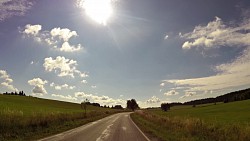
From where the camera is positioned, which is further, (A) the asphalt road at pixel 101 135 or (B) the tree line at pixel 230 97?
(B) the tree line at pixel 230 97

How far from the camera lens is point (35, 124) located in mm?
26328

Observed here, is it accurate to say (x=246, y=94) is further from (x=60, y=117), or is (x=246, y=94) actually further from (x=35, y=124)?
(x=35, y=124)

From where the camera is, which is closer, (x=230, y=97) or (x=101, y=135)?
(x=101, y=135)

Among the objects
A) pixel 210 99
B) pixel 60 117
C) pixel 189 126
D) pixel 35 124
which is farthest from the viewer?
pixel 210 99

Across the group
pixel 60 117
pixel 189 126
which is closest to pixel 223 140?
pixel 189 126

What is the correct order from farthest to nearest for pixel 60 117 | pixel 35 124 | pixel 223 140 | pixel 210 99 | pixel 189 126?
pixel 210 99 → pixel 60 117 → pixel 35 124 → pixel 189 126 → pixel 223 140

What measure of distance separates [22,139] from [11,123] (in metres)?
5.15

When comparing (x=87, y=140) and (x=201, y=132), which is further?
(x=201, y=132)

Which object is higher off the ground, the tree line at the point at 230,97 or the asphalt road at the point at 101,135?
the tree line at the point at 230,97

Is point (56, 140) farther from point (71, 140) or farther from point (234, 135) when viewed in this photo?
point (234, 135)

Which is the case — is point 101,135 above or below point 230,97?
below

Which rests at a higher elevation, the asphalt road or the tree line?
the tree line

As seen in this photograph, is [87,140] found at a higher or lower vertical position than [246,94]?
lower

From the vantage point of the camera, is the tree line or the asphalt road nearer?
the asphalt road
